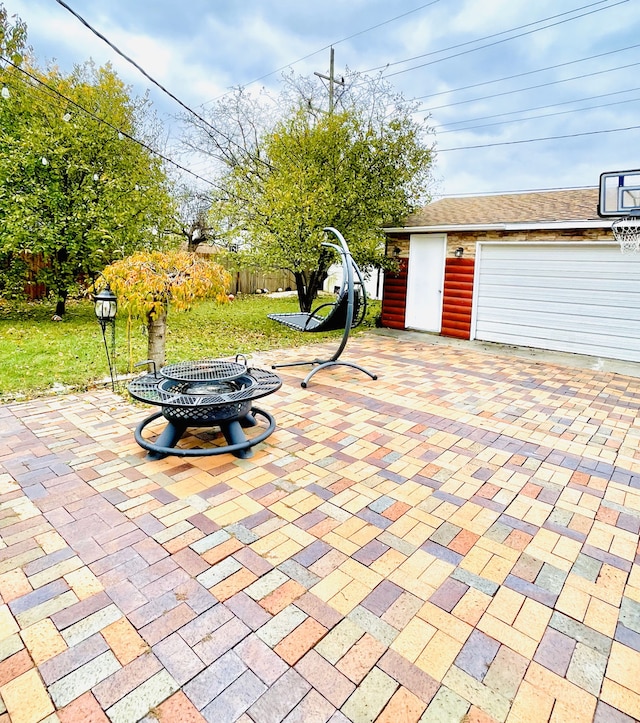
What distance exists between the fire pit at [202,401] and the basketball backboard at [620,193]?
461cm

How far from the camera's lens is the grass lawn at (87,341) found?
205 inches

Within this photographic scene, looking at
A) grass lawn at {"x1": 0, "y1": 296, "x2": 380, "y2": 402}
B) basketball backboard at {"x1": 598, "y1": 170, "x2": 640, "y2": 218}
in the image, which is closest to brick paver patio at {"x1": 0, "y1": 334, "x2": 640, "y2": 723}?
grass lawn at {"x1": 0, "y1": 296, "x2": 380, "y2": 402}

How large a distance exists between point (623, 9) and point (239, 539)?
15515 mm

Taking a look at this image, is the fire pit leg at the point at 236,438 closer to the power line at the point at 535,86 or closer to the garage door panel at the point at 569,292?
the garage door panel at the point at 569,292

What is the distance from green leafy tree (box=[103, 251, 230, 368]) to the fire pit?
30.0 inches

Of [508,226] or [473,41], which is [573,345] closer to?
[508,226]

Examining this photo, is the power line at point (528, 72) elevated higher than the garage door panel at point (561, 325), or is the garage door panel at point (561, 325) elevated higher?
the power line at point (528, 72)

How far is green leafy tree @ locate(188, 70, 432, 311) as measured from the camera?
8.75m

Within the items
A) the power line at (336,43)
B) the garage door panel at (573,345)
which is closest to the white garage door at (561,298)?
the garage door panel at (573,345)

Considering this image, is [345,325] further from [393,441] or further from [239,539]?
[239,539]

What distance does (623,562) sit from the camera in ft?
7.52

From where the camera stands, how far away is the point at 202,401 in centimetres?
308

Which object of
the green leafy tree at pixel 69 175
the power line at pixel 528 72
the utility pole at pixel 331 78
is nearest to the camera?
the green leafy tree at pixel 69 175

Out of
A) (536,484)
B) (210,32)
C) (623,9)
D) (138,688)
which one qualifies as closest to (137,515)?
(138,688)
